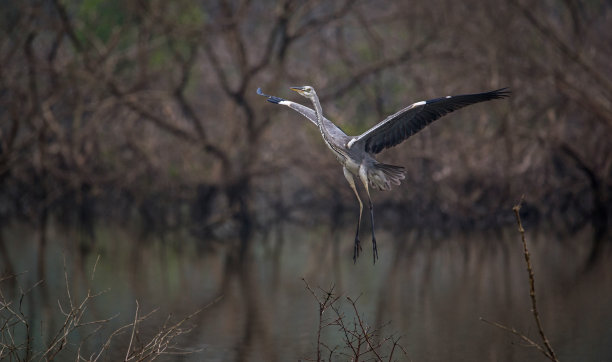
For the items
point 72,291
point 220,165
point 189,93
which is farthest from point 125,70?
point 72,291

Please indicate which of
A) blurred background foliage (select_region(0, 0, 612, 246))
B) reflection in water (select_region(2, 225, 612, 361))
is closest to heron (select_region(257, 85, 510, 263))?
reflection in water (select_region(2, 225, 612, 361))

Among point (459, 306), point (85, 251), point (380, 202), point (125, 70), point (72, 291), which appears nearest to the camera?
point (459, 306)

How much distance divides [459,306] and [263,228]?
783cm

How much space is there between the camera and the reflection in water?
715 centimetres

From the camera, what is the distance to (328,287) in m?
A: 9.72

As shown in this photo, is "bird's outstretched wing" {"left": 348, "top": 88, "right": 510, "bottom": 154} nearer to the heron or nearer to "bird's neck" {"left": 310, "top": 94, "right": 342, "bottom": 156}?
the heron

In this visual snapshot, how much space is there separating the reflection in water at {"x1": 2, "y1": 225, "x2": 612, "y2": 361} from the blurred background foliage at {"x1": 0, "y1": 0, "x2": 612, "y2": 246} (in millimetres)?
1491

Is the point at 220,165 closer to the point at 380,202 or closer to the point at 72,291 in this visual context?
the point at 380,202

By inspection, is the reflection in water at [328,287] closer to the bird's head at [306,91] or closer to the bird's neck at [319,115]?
the bird's neck at [319,115]

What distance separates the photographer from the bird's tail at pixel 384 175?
5707mm

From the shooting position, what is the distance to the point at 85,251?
12.7m

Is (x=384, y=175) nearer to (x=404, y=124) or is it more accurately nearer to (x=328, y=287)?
(x=404, y=124)

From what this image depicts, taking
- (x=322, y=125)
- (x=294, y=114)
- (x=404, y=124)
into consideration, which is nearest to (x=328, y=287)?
(x=404, y=124)

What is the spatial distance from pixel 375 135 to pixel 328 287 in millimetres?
4424
